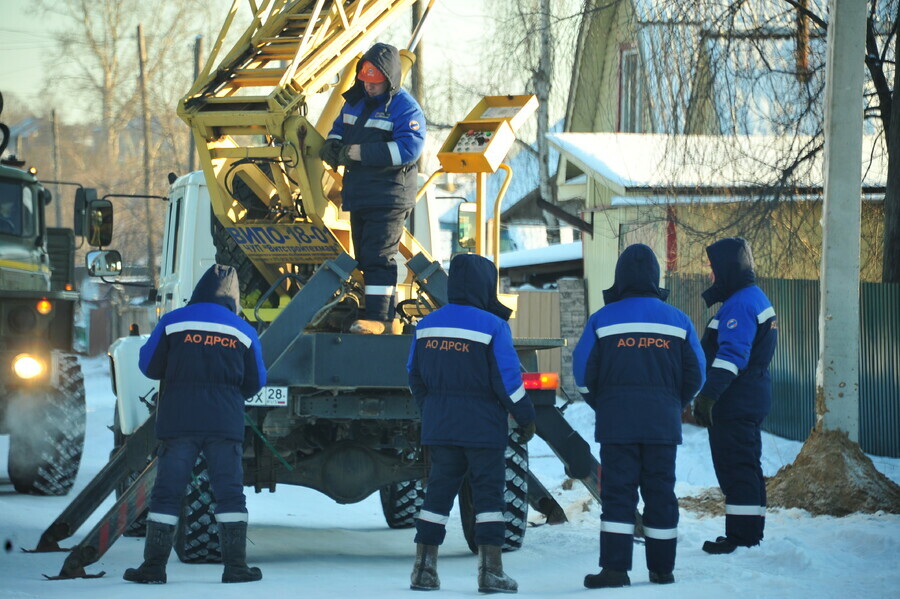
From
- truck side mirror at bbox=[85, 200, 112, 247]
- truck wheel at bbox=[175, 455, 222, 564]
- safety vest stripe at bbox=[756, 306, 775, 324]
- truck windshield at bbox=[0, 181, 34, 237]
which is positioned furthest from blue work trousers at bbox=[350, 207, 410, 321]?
truck windshield at bbox=[0, 181, 34, 237]

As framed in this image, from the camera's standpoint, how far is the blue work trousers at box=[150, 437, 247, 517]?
6852 mm

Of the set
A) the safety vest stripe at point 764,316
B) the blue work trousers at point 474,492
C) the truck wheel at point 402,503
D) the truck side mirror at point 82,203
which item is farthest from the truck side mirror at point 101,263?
the safety vest stripe at point 764,316

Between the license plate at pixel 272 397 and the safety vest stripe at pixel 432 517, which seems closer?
the safety vest stripe at pixel 432 517

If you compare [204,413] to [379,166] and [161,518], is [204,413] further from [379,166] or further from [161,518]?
[379,166]

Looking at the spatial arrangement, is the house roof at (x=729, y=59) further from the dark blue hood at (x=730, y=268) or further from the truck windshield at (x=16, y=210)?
the truck windshield at (x=16, y=210)

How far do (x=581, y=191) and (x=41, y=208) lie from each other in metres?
12.5

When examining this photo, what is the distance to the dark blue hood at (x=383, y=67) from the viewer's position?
25.7 ft

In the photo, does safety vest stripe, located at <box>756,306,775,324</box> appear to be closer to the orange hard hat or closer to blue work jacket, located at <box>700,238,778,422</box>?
blue work jacket, located at <box>700,238,778,422</box>

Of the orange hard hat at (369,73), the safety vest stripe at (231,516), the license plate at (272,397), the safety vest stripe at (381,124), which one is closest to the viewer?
the safety vest stripe at (231,516)

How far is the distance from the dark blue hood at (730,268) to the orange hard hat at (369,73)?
2293 mm

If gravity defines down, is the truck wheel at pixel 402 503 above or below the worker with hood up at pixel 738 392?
below

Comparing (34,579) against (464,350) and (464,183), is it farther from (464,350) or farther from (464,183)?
(464,183)

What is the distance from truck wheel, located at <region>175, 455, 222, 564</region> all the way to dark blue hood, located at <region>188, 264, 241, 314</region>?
1.12 metres

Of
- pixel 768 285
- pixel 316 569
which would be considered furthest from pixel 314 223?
pixel 768 285
